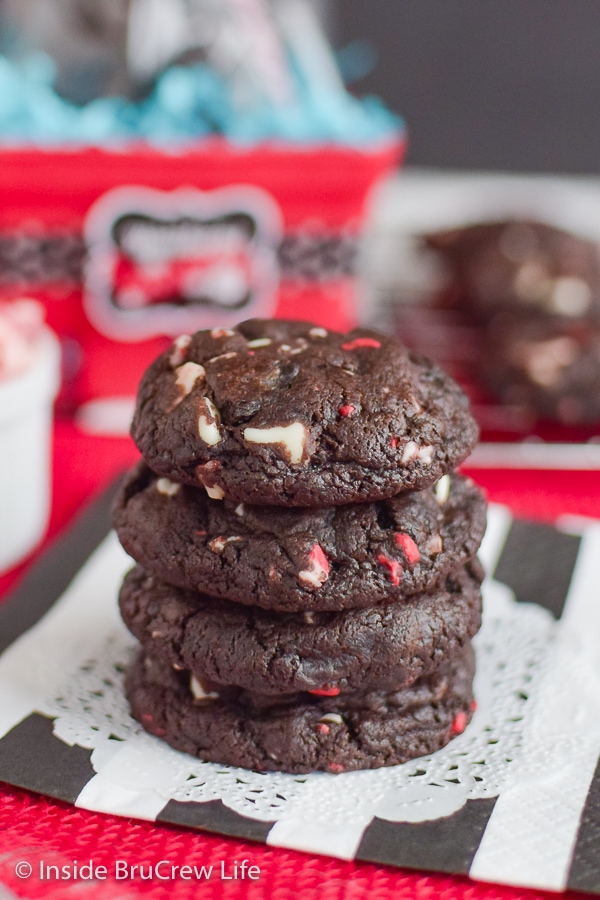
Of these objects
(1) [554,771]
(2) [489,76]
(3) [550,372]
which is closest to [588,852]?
(1) [554,771]

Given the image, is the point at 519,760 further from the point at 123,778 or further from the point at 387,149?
the point at 387,149

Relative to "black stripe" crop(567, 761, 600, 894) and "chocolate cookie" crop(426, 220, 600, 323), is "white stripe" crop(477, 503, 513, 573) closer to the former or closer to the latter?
"black stripe" crop(567, 761, 600, 894)

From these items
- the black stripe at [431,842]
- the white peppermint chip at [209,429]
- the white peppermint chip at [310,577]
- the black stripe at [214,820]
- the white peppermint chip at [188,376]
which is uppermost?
the white peppermint chip at [188,376]

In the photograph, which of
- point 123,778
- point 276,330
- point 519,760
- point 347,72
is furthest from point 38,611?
point 347,72

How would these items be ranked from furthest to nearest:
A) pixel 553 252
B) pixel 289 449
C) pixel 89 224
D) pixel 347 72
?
pixel 347 72 → pixel 553 252 → pixel 89 224 → pixel 289 449

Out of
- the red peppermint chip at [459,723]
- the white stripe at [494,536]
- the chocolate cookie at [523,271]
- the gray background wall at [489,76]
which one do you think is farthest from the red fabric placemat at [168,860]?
the gray background wall at [489,76]

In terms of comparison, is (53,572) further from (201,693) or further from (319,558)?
(319,558)

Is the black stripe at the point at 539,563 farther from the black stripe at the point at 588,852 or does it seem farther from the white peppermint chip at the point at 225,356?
the white peppermint chip at the point at 225,356
